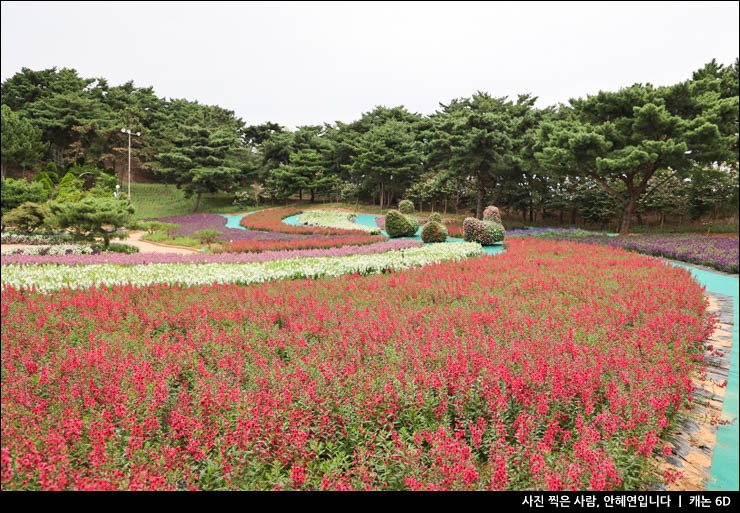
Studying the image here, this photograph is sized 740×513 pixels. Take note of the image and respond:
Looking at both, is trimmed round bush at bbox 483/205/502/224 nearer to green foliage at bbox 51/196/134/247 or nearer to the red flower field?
the red flower field

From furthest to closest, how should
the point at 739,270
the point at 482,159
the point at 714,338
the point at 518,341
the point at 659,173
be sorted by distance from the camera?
the point at 482,159
the point at 659,173
the point at 739,270
the point at 714,338
the point at 518,341

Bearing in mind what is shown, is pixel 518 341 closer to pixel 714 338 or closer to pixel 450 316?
pixel 450 316

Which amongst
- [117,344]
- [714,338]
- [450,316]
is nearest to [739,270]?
[714,338]

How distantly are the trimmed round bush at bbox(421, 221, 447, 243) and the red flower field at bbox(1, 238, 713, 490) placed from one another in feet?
38.6

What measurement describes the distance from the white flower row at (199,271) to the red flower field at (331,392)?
0.23 metres

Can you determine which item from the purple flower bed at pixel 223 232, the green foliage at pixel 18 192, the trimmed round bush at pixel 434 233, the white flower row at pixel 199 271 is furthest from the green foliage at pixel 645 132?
the green foliage at pixel 18 192

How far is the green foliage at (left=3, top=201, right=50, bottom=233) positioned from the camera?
1891mm

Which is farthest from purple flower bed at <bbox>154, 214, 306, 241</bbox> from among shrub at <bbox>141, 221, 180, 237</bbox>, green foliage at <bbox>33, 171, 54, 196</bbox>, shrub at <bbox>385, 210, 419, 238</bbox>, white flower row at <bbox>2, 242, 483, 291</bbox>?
green foliage at <bbox>33, 171, 54, 196</bbox>

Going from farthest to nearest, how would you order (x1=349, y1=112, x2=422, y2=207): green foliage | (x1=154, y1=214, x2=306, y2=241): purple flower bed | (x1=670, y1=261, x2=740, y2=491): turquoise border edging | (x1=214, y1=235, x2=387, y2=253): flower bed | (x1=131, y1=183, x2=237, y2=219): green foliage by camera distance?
(x1=349, y1=112, x2=422, y2=207): green foliage → (x1=131, y1=183, x2=237, y2=219): green foliage → (x1=154, y1=214, x2=306, y2=241): purple flower bed → (x1=214, y1=235, x2=387, y2=253): flower bed → (x1=670, y1=261, x2=740, y2=491): turquoise border edging

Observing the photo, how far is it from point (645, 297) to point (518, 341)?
3399 mm

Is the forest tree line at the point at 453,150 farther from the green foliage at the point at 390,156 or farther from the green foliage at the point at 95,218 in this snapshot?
the green foliage at the point at 95,218

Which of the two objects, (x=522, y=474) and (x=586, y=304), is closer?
(x=522, y=474)

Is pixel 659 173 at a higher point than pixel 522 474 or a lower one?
higher

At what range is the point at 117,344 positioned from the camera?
12.1 feet
